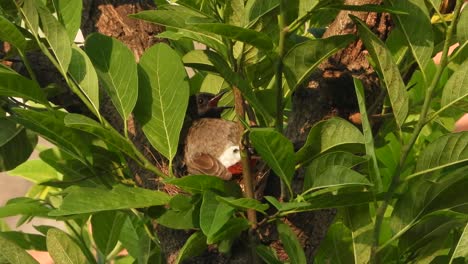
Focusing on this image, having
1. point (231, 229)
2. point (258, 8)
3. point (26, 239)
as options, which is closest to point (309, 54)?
point (258, 8)

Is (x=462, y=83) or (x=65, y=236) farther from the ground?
(x=462, y=83)

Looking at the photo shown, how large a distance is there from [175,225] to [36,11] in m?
0.22

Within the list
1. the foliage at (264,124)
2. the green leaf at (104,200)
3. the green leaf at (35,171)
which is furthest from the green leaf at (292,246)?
the green leaf at (35,171)

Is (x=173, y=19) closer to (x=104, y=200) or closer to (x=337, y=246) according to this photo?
(x=104, y=200)

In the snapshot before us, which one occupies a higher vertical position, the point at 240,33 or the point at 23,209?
the point at 240,33

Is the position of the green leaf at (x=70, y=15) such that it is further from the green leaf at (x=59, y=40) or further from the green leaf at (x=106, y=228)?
the green leaf at (x=106, y=228)

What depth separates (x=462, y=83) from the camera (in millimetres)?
643

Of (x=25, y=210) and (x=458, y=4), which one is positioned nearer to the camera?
(x=458, y=4)

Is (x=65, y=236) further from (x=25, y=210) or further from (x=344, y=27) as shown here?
(x=344, y=27)

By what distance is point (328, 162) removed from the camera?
24.8 inches

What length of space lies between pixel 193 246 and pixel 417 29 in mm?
271

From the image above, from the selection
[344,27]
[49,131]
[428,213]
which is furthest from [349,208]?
[49,131]

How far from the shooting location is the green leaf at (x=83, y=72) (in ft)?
2.32

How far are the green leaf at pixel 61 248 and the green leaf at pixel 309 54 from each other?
28cm
